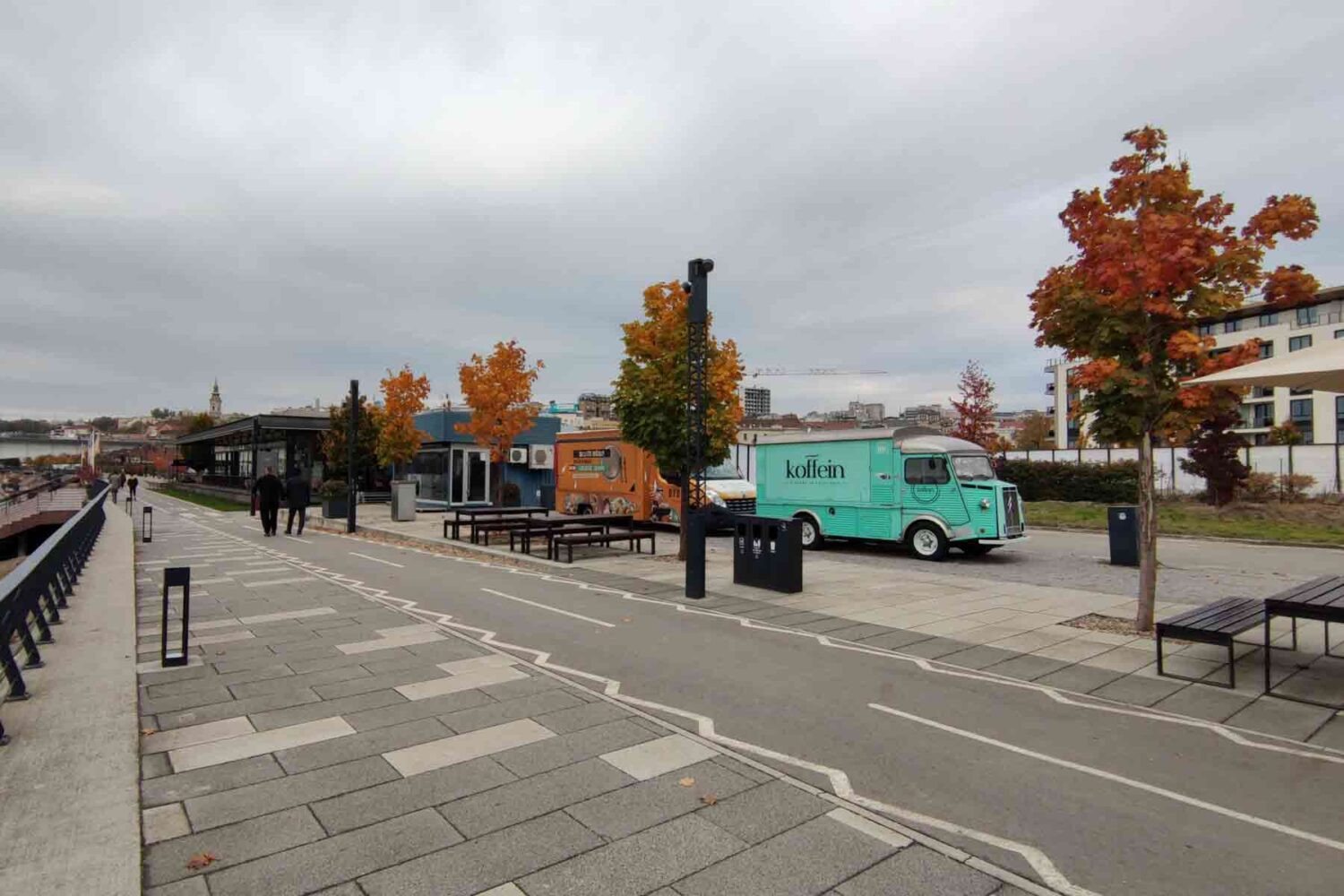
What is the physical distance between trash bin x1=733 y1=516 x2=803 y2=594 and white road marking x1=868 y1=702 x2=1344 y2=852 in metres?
5.17

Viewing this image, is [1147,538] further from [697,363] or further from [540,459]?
[540,459]

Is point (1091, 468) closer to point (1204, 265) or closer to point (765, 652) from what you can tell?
point (1204, 265)

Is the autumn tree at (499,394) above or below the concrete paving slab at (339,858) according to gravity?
above

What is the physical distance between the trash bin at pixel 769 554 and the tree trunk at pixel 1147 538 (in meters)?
4.22

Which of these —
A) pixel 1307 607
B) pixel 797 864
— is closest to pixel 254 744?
pixel 797 864

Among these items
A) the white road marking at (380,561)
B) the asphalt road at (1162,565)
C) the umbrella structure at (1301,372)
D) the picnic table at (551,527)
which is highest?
the umbrella structure at (1301,372)

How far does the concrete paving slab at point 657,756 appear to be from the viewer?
14.1 ft

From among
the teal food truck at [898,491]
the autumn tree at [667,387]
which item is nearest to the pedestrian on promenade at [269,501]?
the autumn tree at [667,387]

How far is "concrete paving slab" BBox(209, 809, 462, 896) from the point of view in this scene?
3.09 metres

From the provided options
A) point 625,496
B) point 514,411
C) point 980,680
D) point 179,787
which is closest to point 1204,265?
point 980,680

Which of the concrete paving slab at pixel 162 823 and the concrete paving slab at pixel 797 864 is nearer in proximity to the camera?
the concrete paving slab at pixel 797 864

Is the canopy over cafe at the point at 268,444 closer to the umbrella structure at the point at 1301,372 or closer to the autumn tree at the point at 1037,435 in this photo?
the umbrella structure at the point at 1301,372

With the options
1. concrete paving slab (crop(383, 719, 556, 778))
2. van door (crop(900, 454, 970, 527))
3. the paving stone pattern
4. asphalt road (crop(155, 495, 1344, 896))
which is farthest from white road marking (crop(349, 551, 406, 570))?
van door (crop(900, 454, 970, 527))

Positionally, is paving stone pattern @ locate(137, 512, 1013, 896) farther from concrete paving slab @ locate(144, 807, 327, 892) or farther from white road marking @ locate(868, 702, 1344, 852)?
white road marking @ locate(868, 702, 1344, 852)
